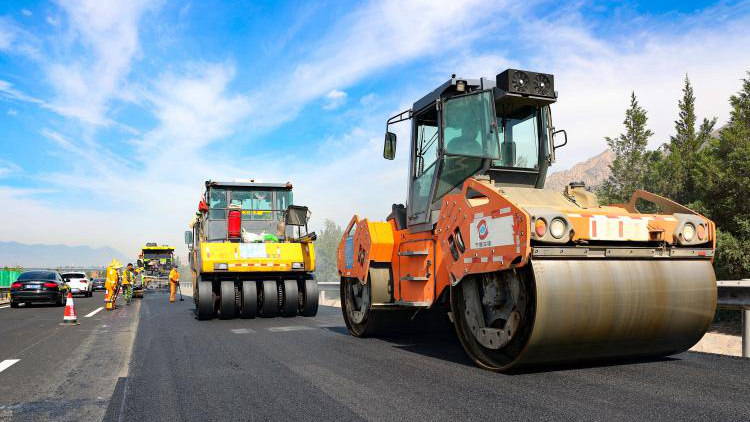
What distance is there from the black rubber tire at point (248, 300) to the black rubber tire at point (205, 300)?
659 mm

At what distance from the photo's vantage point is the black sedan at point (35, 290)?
19547 millimetres

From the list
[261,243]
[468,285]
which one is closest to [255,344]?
[468,285]

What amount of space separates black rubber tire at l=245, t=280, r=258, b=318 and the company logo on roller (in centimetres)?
820

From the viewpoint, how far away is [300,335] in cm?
905

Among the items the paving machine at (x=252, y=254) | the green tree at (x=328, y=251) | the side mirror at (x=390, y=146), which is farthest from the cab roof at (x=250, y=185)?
the green tree at (x=328, y=251)

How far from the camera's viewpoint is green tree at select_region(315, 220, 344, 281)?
15850 cm

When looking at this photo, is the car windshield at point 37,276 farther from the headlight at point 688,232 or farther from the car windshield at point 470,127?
the headlight at point 688,232

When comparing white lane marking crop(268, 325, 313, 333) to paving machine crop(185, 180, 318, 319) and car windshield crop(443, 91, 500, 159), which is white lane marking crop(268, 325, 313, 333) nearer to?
paving machine crop(185, 180, 318, 319)

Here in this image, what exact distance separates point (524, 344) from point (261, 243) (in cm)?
889

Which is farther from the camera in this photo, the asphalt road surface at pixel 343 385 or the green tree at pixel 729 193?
the green tree at pixel 729 193

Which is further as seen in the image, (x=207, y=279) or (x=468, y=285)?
(x=207, y=279)

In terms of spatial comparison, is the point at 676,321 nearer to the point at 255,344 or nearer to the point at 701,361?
the point at 701,361

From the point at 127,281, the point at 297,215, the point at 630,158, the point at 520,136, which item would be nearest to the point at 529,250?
the point at 520,136

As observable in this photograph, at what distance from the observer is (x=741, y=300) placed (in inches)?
249
